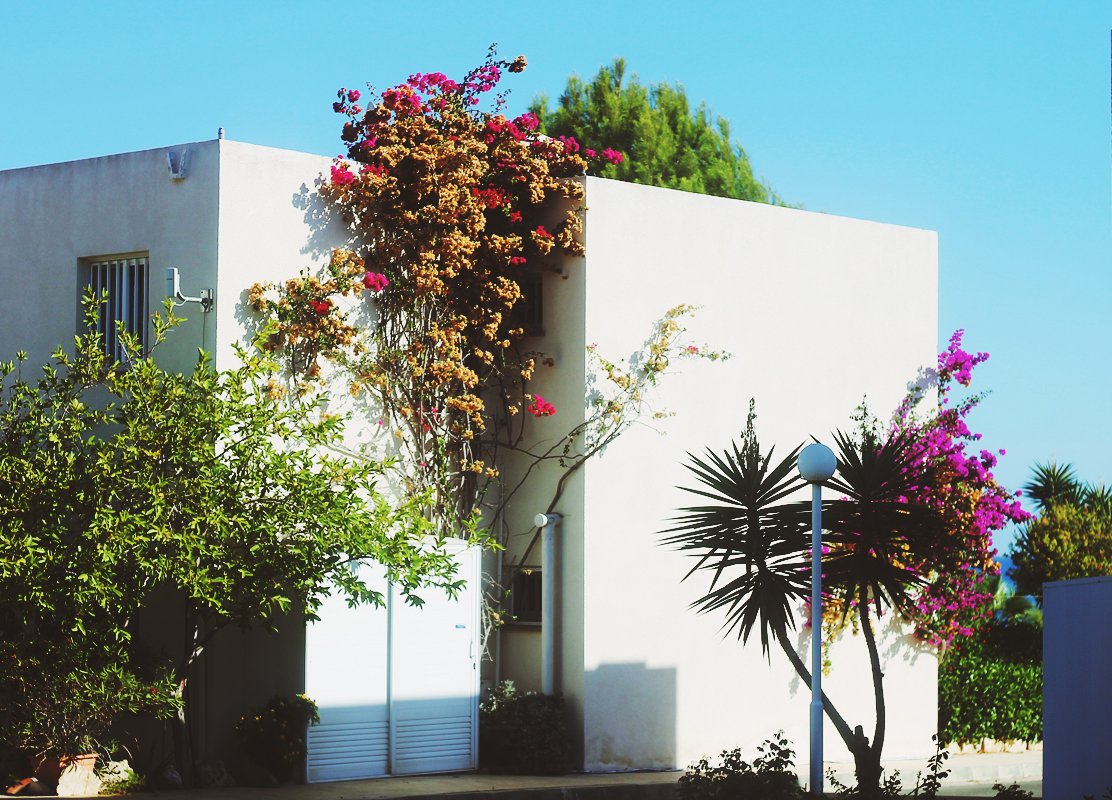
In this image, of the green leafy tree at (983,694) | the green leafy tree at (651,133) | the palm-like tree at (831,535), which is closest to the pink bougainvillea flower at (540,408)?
the palm-like tree at (831,535)

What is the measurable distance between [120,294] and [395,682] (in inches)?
197

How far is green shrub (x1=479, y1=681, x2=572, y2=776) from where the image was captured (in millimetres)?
13500

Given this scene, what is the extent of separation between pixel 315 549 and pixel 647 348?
4900 millimetres

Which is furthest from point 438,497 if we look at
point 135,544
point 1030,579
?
point 1030,579

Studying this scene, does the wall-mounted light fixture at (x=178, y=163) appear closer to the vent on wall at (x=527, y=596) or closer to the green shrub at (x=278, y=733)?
the green shrub at (x=278, y=733)

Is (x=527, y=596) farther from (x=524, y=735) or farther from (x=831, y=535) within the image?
(x=831, y=535)

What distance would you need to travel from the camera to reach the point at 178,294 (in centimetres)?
1234

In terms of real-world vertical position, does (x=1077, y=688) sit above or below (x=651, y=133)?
below

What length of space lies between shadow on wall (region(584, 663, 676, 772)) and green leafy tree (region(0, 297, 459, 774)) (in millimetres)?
2812

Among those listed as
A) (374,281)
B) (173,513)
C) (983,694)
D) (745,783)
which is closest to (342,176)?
(374,281)

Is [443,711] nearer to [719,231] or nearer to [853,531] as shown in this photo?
[853,531]

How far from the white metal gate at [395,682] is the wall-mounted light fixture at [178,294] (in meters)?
3.10

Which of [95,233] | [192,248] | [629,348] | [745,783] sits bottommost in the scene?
[745,783]

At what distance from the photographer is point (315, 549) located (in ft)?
37.9
